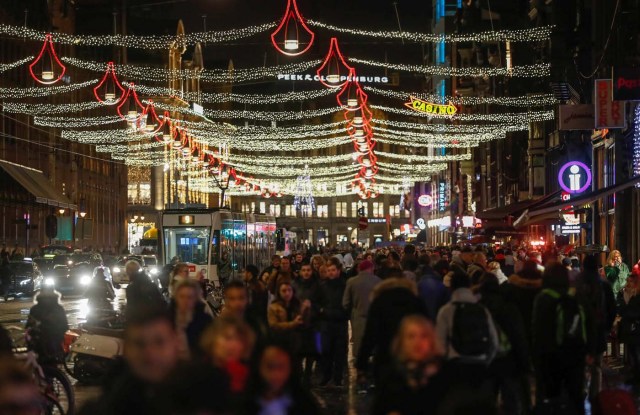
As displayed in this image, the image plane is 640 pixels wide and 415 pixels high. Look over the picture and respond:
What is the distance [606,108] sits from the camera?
34.9m

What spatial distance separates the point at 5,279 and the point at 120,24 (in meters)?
57.0

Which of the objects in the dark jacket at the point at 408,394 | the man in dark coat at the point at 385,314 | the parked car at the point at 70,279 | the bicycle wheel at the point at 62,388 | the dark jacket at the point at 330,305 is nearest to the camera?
the dark jacket at the point at 408,394

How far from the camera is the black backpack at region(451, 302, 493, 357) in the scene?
1127cm

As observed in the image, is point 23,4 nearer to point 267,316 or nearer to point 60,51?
point 60,51

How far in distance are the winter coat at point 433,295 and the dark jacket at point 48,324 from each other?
15.7ft

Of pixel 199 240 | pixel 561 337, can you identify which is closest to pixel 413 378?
pixel 561 337

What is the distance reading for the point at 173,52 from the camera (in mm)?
112562

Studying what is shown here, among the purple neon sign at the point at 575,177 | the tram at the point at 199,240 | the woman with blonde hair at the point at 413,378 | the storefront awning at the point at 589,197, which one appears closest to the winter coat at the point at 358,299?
the woman with blonde hair at the point at 413,378

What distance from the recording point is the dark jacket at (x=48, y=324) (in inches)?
631

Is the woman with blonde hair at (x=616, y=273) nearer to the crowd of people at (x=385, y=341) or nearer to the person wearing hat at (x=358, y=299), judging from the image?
the crowd of people at (x=385, y=341)

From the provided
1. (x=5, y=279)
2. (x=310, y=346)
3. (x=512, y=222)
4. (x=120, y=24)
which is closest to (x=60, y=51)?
(x=120, y=24)

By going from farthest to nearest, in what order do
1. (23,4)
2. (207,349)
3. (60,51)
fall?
(60,51) → (23,4) → (207,349)

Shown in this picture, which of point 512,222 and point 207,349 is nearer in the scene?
point 207,349

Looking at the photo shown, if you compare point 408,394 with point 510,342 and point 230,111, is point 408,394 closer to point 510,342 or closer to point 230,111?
point 510,342
